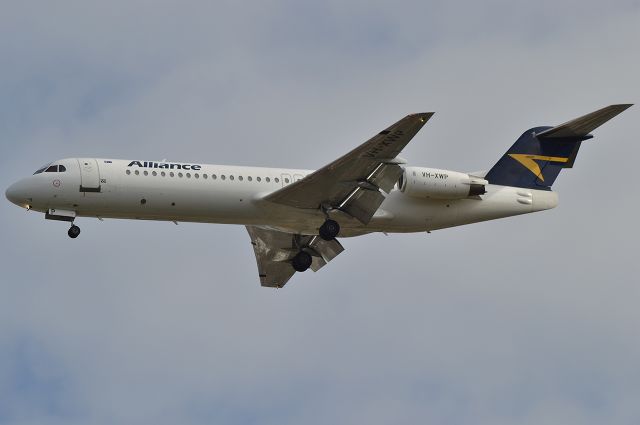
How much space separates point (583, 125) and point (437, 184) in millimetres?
5450

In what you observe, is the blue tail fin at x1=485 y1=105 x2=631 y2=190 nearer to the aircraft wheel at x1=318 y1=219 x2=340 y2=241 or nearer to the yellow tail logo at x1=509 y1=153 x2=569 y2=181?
the yellow tail logo at x1=509 y1=153 x2=569 y2=181

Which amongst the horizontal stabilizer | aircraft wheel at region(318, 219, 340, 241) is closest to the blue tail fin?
the horizontal stabilizer

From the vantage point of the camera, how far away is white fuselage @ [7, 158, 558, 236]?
35.9 m

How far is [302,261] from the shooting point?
4159 cm

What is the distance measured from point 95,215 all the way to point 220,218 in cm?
352

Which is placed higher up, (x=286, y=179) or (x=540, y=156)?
(x=540, y=156)

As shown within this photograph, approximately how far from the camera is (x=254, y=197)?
3697 centimetres

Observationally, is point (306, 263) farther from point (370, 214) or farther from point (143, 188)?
point (143, 188)

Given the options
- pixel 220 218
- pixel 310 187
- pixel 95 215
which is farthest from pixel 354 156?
pixel 95 215

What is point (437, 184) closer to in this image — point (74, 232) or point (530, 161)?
point (530, 161)

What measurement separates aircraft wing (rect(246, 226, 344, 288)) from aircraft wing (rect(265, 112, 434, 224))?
9.84 ft

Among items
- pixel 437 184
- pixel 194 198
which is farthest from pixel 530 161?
pixel 194 198

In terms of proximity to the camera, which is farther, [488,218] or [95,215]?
[488,218]

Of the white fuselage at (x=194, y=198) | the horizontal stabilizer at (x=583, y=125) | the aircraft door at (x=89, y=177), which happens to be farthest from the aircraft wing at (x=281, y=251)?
the horizontal stabilizer at (x=583, y=125)
